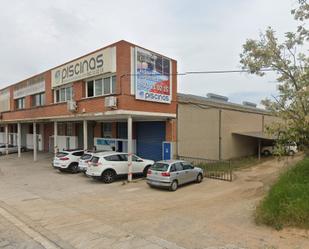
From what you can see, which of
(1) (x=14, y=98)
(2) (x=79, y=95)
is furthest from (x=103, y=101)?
(1) (x=14, y=98)

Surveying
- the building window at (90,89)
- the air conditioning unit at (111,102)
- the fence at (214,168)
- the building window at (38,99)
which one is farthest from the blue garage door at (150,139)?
the building window at (38,99)

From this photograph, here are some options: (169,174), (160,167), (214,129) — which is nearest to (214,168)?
(214,129)

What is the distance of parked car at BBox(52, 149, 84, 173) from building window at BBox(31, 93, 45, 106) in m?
9.92

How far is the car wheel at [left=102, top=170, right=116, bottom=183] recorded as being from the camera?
639 inches

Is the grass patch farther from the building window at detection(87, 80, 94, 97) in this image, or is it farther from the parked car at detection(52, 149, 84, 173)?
the building window at detection(87, 80, 94, 97)

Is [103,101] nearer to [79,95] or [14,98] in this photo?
[79,95]

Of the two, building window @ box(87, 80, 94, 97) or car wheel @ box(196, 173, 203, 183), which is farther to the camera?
building window @ box(87, 80, 94, 97)

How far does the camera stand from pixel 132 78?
675 inches

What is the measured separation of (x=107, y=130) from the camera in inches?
965

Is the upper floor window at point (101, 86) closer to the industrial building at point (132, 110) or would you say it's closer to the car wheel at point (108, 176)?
the industrial building at point (132, 110)

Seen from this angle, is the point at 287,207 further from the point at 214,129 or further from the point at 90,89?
the point at 214,129

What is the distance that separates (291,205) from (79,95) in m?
16.0

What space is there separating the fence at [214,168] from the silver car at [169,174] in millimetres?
2777

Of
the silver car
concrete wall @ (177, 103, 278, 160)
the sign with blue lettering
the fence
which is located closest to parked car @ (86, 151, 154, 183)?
the silver car
